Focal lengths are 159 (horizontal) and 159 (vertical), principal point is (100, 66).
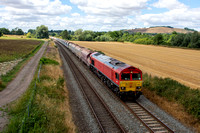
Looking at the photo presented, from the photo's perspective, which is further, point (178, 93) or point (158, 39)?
point (158, 39)

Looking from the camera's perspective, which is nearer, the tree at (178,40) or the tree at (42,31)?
the tree at (178,40)

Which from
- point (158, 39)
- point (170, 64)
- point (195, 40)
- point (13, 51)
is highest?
point (158, 39)

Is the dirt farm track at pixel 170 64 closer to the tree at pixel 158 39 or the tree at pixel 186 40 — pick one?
the tree at pixel 186 40

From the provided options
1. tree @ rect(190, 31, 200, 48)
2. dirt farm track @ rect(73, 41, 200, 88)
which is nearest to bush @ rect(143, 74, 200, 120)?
dirt farm track @ rect(73, 41, 200, 88)

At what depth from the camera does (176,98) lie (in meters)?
16.2

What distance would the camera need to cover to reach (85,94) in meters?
18.6

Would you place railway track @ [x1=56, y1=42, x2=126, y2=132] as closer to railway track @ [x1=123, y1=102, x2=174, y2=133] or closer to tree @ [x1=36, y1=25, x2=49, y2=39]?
railway track @ [x1=123, y1=102, x2=174, y2=133]

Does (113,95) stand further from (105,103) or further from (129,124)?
(129,124)

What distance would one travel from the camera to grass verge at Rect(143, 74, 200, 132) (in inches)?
531

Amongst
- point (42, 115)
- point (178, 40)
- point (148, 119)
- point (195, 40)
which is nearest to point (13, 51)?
point (42, 115)

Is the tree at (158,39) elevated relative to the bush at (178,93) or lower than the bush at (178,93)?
elevated

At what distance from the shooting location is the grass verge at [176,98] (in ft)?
44.3

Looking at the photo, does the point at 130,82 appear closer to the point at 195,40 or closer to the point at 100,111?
the point at 100,111

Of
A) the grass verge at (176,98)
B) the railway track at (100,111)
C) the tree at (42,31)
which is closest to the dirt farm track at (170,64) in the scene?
the grass verge at (176,98)
